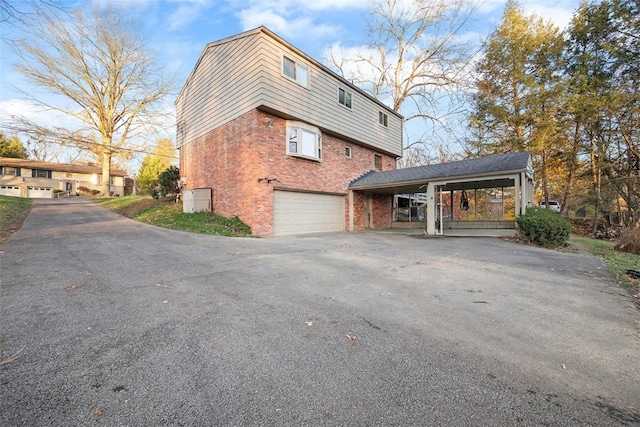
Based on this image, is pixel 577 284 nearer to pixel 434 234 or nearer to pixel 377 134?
pixel 434 234

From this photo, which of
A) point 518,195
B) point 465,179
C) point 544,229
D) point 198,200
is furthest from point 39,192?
point 544,229

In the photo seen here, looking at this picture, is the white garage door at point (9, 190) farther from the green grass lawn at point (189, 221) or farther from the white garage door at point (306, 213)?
the white garage door at point (306, 213)

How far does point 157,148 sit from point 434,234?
26119 millimetres

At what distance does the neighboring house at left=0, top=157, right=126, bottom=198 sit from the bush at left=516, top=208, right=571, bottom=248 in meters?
40.7

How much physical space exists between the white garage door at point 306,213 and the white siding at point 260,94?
10.1 feet

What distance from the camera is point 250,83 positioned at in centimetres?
984

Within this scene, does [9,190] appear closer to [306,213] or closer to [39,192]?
[39,192]

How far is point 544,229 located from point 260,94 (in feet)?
33.5

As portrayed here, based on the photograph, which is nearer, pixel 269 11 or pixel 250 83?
pixel 250 83

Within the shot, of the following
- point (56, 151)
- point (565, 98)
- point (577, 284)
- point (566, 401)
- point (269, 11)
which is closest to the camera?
point (566, 401)

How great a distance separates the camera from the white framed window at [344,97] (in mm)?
13101

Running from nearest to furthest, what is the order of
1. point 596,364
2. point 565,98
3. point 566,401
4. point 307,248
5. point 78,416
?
point 78,416, point 566,401, point 596,364, point 307,248, point 565,98

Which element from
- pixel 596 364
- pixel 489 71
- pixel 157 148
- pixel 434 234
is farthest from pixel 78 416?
pixel 157 148

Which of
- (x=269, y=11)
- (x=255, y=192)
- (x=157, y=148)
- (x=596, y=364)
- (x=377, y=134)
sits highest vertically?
(x=269, y=11)
